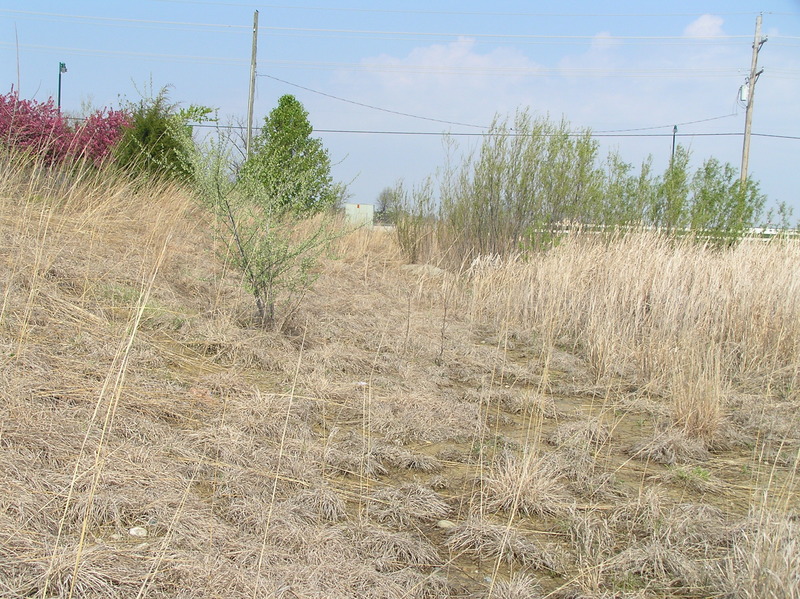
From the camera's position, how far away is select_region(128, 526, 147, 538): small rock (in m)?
2.07

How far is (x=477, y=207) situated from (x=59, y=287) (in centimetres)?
796

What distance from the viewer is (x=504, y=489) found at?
2695 mm

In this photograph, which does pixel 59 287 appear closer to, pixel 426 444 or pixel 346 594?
pixel 426 444

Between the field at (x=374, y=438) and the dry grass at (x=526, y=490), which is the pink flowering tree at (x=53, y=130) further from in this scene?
the dry grass at (x=526, y=490)

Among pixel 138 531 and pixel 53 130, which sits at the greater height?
pixel 53 130

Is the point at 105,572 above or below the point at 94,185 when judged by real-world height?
below

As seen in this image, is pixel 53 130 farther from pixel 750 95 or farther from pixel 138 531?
pixel 750 95

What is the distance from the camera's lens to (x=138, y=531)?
6.87ft

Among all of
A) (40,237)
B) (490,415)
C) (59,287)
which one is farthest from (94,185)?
(490,415)

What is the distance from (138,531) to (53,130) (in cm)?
828

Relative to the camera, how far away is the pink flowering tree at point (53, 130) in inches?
311

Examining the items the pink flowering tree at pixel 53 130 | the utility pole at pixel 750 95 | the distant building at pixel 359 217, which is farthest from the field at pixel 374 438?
the utility pole at pixel 750 95

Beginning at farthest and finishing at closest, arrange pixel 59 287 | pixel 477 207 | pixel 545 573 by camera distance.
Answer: pixel 477 207, pixel 59 287, pixel 545 573

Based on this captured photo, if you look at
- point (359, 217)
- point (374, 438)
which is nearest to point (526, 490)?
point (374, 438)
